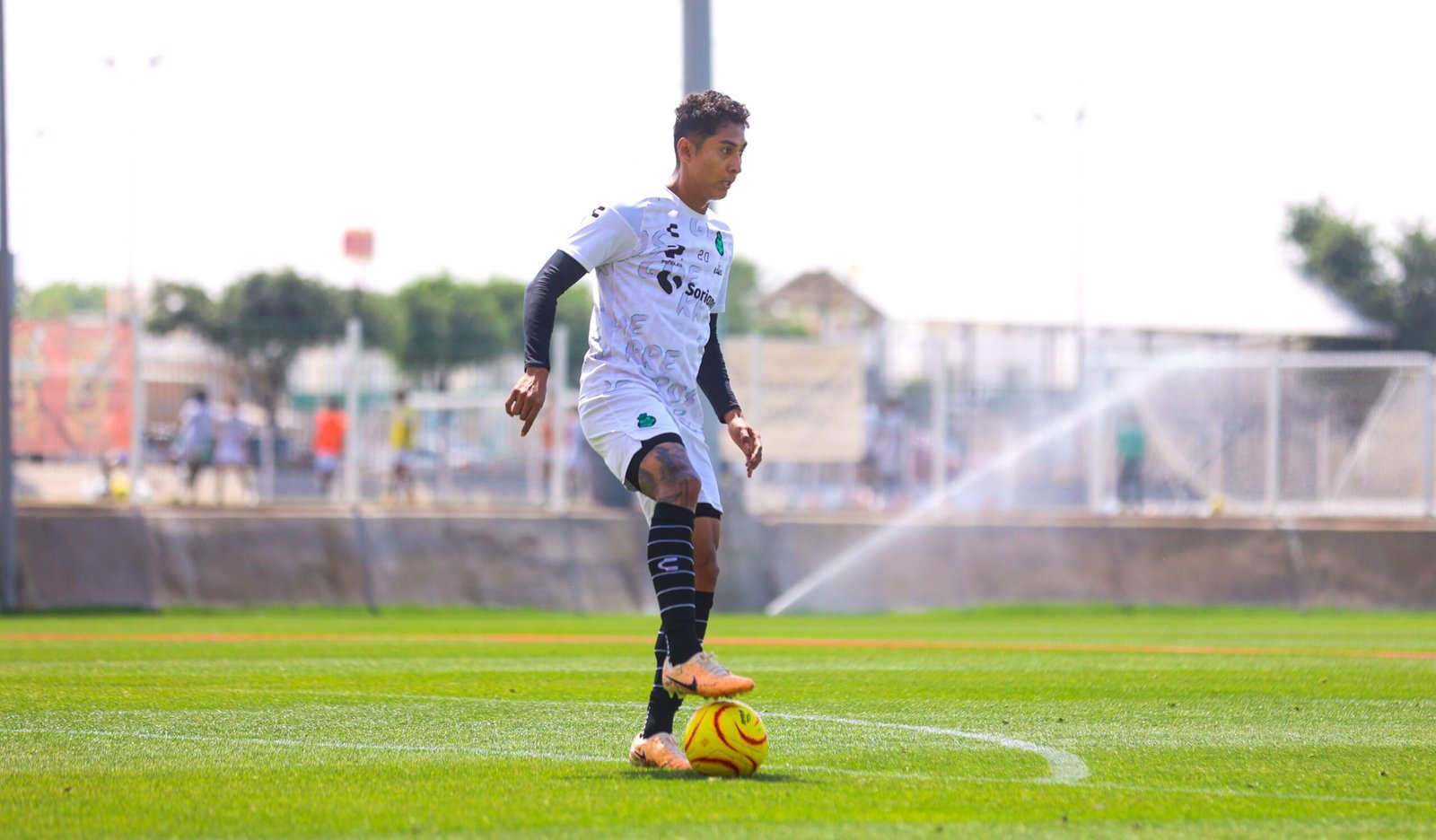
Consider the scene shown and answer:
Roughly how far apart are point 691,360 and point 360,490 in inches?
500

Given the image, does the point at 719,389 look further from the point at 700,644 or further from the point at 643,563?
the point at 643,563

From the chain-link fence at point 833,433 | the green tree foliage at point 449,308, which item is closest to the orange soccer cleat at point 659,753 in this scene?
the chain-link fence at point 833,433

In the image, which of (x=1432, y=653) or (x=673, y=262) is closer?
(x=673, y=262)

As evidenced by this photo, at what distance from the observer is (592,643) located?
39.3 ft

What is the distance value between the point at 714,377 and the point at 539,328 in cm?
87

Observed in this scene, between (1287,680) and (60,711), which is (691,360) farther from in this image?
(1287,680)

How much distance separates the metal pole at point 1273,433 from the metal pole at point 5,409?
41.2 feet

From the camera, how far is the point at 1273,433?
18969mm

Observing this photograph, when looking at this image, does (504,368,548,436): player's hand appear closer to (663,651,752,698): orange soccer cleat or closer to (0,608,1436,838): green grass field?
(663,651,752,698): orange soccer cleat

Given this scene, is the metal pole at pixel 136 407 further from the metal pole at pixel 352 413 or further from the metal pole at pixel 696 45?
the metal pole at pixel 696 45

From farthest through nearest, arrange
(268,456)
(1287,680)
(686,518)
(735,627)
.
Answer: (268,456)
(735,627)
(1287,680)
(686,518)

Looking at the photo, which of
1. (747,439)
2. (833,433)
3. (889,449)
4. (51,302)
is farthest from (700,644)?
(51,302)

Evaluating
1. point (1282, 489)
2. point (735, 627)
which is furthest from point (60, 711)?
point (1282, 489)

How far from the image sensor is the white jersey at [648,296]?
5848mm
